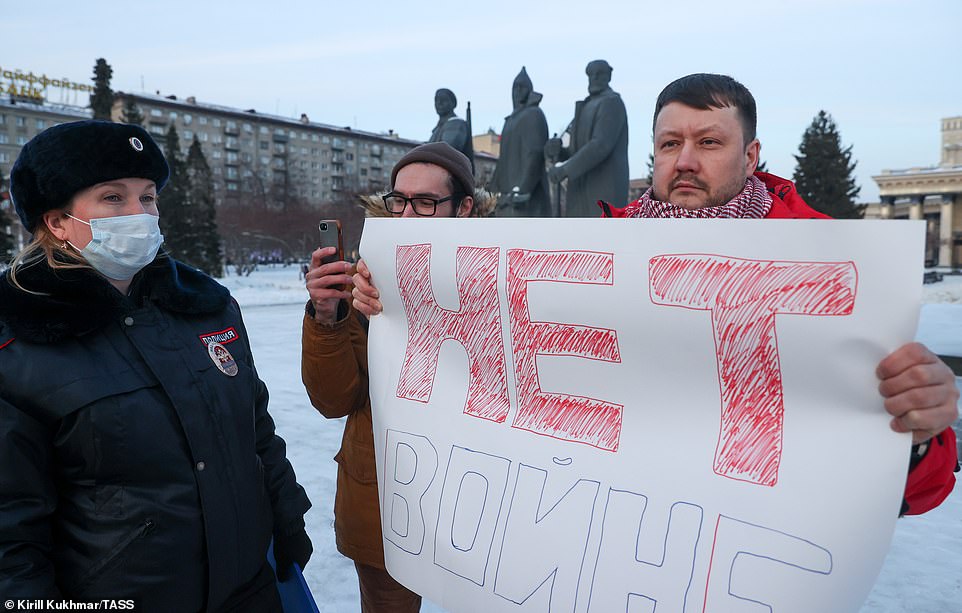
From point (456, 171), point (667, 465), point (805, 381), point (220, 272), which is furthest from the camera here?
point (220, 272)

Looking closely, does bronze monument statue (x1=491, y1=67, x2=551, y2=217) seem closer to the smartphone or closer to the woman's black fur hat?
the smartphone

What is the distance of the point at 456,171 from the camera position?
6.26 ft

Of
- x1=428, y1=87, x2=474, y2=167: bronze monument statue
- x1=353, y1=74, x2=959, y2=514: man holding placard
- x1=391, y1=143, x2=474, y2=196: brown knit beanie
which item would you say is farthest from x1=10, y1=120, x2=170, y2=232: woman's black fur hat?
x1=428, y1=87, x2=474, y2=167: bronze monument statue

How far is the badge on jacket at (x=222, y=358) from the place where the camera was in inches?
62.7

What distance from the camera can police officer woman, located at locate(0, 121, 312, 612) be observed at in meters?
1.27

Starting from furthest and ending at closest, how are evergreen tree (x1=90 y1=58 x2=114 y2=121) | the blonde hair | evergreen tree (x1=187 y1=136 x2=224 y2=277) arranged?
evergreen tree (x1=187 y1=136 x2=224 y2=277) < evergreen tree (x1=90 y1=58 x2=114 y2=121) < the blonde hair

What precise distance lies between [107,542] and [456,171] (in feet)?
4.35

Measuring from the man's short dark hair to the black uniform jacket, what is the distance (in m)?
1.33

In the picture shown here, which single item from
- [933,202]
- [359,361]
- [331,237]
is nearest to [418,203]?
A: [331,237]

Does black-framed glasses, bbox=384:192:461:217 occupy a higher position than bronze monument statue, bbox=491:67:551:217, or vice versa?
bronze monument statue, bbox=491:67:551:217

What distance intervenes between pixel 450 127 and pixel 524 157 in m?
1.07

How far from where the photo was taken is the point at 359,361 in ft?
6.01

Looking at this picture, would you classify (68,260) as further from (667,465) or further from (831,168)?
(831,168)

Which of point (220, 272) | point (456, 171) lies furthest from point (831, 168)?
point (456, 171)
